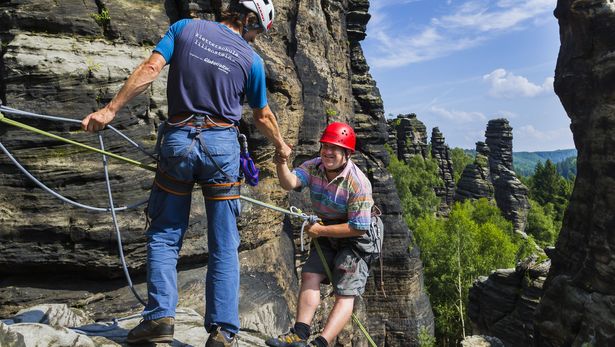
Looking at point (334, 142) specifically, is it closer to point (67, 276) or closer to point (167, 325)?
point (167, 325)

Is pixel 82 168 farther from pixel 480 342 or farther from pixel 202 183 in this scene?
pixel 480 342

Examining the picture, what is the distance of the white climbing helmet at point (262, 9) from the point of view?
180 inches

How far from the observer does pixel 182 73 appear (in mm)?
4363

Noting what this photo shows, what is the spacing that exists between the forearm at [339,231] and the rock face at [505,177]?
58.4 meters

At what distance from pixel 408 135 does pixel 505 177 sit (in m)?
19.5

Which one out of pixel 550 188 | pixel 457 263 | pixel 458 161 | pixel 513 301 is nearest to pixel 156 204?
pixel 513 301

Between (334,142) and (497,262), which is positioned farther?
(497,262)

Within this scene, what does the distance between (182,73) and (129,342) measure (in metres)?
2.71

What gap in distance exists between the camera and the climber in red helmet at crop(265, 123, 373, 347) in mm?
4914

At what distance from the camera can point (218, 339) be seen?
13.5 feet

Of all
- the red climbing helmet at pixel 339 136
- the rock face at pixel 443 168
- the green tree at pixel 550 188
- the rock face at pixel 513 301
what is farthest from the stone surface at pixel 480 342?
the green tree at pixel 550 188

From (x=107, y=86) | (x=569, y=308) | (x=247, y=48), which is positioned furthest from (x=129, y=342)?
(x=569, y=308)

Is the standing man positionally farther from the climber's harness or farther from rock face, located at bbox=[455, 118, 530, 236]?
rock face, located at bbox=[455, 118, 530, 236]

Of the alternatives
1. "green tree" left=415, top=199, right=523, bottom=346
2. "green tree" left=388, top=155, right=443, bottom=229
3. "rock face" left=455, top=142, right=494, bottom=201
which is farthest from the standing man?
"rock face" left=455, top=142, right=494, bottom=201
